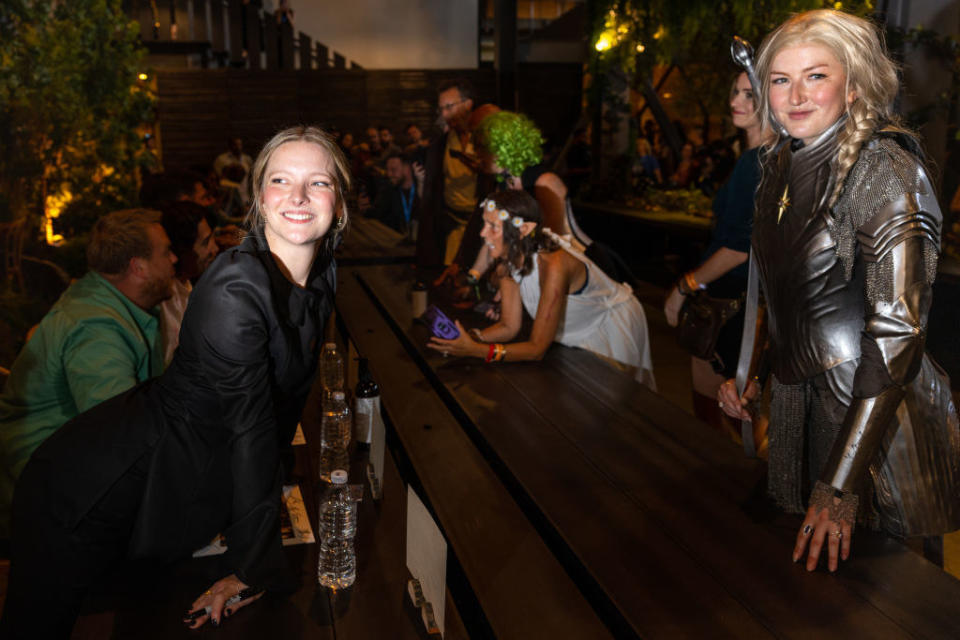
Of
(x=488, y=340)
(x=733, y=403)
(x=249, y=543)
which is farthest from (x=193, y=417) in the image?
(x=488, y=340)

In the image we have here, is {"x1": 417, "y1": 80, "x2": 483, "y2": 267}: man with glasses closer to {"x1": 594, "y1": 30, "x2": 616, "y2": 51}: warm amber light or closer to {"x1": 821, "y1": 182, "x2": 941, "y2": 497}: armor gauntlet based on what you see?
{"x1": 821, "y1": 182, "x2": 941, "y2": 497}: armor gauntlet

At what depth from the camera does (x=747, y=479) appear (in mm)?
1723

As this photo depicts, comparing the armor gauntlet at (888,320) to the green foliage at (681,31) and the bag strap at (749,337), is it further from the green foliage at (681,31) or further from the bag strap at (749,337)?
the green foliage at (681,31)

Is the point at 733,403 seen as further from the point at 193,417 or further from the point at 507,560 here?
the point at 193,417

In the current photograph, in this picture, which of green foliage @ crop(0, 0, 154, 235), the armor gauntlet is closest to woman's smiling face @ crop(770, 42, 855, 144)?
the armor gauntlet

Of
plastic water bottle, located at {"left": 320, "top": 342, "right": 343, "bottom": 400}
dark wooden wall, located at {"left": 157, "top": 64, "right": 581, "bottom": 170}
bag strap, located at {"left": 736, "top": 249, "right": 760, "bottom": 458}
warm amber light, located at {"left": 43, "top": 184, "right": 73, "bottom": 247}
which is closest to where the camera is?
bag strap, located at {"left": 736, "top": 249, "right": 760, "bottom": 458}

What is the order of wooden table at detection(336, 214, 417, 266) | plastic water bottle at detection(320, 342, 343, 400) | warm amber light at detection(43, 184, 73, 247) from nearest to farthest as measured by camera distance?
1. plastic water bottle at detection(320, 342, 343, 400)
2. warm amber light at detection(43, 184, 73, 247)
3. wooden table at detection(336, 214, 417, 266)

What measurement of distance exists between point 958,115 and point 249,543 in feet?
13.3

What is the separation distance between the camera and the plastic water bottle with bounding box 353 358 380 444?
6.61 ft

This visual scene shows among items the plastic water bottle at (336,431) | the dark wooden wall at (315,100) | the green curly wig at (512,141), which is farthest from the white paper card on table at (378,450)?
the dark wooden wall at (315,100)

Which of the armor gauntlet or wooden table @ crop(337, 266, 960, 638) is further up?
the armor gauntlet

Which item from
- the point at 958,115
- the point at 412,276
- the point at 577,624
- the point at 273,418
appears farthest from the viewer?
the point at 412,276

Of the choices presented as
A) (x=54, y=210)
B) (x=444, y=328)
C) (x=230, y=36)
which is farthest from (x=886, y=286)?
(x=230, y=36)

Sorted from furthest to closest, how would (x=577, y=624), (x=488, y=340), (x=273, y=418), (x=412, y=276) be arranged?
(x=412, y=276), (x=488, y=340), (x=273, y=418), (x=577, y=624)
